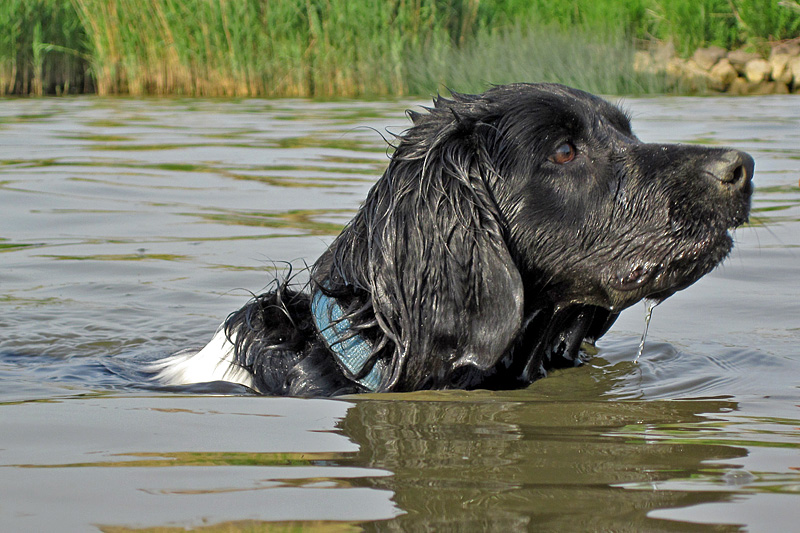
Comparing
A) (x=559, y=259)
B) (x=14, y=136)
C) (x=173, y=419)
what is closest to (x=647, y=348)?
(x=559, y=259)

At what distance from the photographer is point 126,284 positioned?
6.03 meters

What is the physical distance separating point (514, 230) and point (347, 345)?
0.74m

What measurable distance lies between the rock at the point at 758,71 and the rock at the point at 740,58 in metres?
0.25

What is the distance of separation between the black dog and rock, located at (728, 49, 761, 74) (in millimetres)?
17850

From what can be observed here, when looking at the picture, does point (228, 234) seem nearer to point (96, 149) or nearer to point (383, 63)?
point (96, 149)

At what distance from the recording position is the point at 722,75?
65.8 ft

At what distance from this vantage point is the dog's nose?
3596 mm

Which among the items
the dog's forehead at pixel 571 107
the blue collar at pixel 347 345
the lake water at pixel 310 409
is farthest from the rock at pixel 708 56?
the blue collar at pixel 347 345

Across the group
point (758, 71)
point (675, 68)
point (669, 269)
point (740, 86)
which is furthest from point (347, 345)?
point (758, 71)

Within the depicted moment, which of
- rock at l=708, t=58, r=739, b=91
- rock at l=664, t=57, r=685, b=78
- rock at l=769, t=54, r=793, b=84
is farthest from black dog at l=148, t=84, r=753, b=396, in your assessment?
rock at l=769, t=54, r=793, b=84

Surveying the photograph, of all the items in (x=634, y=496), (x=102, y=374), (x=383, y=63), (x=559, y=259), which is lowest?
(x=102, y=374)

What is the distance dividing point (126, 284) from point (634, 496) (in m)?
4.38

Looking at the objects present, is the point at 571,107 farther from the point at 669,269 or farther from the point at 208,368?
the point at 208,368

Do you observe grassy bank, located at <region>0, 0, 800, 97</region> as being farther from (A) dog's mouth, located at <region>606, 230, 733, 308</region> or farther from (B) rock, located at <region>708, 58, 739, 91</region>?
(A) dog's mouth, located at <region>606, 230, 733, 308</region>
